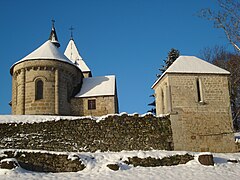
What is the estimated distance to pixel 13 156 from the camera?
583 inches

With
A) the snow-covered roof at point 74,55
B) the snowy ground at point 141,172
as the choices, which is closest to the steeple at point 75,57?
the snow-covered roof at point 74,55

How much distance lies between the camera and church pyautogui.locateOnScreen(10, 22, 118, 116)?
982 inches

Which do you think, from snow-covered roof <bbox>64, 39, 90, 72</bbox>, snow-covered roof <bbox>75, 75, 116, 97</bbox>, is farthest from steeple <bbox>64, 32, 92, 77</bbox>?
snow-covered roof <bbox>75, 75, 116, 97</bbox>

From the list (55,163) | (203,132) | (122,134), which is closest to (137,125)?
(122,134)

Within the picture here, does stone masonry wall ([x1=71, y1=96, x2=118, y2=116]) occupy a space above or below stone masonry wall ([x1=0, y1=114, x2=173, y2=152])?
above

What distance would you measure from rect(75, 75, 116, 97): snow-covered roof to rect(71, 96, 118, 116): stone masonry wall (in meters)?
0.38

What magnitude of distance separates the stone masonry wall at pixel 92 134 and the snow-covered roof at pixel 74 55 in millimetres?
17191

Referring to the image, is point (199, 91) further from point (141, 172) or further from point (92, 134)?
point (141, 172)

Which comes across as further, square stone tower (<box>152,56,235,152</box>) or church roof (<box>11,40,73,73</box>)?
church roof (<box>11,40,73,73</box>)

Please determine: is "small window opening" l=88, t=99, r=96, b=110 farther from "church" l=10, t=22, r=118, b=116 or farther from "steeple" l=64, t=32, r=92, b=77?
"steeple" l=64, t=32, r=92, b=77

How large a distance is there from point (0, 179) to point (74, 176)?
3008 mm

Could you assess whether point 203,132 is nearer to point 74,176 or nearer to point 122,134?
point 122,134

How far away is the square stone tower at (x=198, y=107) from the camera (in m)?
20.2

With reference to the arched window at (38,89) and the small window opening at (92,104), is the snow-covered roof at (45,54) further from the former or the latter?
the small window opening at (92,104)
